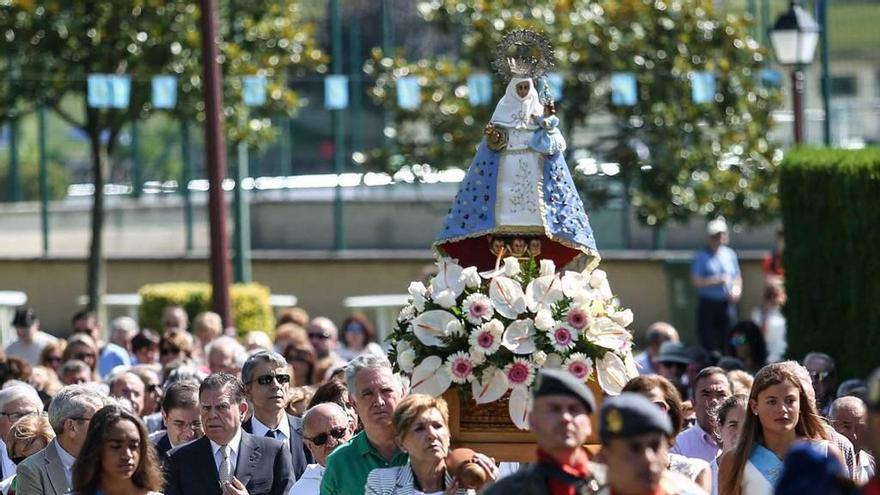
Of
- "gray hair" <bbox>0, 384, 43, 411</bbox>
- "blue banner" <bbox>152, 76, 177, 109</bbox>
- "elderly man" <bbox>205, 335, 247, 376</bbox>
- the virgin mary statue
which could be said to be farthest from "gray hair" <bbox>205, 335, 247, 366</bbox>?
"blue banner" <bbox>152, 76, 177, 109</bbox>

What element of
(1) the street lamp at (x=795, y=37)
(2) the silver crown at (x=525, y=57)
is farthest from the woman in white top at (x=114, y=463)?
(1) the street lamp at (x=795, y=37)

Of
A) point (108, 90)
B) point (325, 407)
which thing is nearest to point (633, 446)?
point (325, 407)

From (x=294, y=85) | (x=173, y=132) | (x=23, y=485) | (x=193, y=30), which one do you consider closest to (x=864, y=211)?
(x=23, y=485)

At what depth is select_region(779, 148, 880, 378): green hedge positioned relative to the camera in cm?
1522

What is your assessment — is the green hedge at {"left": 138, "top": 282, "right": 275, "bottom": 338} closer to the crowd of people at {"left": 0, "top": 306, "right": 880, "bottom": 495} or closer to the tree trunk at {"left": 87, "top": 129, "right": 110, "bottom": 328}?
the tree trunk at {"left": 87, "top": 129, "right": 110, "bottom": 328}

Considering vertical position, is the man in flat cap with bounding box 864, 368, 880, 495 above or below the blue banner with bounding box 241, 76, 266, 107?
below

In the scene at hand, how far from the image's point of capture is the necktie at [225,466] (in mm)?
9820

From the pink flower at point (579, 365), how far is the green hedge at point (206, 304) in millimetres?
13752

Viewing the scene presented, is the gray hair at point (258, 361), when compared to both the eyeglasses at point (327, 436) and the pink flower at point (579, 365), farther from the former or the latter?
the pink flower at point (579, 365)

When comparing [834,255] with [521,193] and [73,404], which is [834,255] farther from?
[73,404]

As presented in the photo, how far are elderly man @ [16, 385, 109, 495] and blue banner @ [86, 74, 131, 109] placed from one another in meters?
12.3

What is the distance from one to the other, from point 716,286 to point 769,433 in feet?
45.1

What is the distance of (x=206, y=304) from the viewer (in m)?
23.3

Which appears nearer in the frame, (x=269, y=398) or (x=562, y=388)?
(x=562, y=388)
